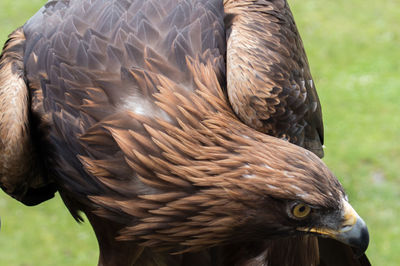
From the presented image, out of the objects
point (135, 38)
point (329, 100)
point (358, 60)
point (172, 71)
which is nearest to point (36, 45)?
point (135, 38)

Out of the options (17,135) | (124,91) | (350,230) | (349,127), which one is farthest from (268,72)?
(349,127)

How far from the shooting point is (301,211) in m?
3.19

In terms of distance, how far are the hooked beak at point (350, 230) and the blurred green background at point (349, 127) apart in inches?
172

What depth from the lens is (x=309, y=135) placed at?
165 inches

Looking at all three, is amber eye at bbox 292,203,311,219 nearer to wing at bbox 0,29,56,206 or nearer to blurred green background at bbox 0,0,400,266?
wing at bbox 0,29,56,206

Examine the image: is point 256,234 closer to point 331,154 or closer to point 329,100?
point 331,154

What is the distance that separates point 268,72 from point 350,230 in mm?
873

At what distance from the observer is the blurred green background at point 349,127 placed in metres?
7.65

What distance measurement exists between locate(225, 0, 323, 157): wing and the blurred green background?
13.3 feet

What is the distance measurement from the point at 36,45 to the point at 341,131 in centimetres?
578

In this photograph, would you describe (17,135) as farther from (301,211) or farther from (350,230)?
(350,230)

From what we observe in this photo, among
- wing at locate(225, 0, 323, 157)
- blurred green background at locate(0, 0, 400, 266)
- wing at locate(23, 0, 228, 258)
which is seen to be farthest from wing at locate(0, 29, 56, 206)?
blurred green background at locate(0, 0, 400, 266)

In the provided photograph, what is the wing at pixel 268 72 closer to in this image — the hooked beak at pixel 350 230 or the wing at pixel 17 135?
the hooked beak at pixel 350 230

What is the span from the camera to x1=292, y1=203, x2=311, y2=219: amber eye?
3.15 meters
